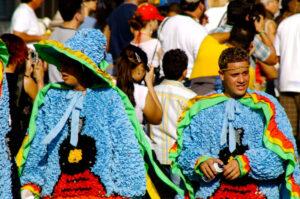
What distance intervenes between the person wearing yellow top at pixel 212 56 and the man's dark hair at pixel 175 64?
0.46 ft

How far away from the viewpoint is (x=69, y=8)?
26.3 feet

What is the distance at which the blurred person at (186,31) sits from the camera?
24.9 ft

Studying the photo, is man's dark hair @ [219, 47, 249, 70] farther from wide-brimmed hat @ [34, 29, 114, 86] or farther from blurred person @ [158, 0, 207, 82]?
blurred person @ [158, 0, 207, 82]

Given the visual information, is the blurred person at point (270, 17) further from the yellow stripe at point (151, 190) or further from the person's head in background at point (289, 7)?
the yellow stripe at point (151, 190)

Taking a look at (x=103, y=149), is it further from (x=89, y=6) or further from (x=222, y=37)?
(x=89, y=6)

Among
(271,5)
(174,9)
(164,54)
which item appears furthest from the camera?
(271,5)

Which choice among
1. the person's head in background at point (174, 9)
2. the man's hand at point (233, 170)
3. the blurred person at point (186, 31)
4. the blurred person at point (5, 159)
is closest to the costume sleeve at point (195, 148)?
the man's hand at point (233, 170)

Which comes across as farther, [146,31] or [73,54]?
[146,31]

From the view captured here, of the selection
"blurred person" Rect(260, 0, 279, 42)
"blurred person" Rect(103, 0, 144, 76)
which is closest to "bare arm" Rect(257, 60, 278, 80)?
"blurred person" Rect(260, 0, 279, 42)

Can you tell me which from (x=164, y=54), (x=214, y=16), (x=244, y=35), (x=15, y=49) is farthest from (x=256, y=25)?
(x=15, y=49)

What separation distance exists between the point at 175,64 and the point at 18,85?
1.67 metres

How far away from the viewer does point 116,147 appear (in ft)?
15.7

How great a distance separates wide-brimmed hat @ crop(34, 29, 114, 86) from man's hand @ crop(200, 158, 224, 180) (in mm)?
932

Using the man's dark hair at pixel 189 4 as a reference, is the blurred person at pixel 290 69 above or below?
below
